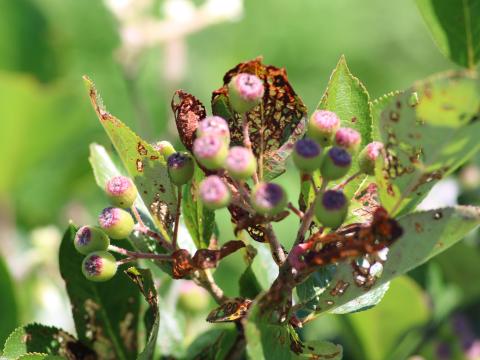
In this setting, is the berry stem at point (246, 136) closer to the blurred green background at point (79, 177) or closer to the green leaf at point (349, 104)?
the green leaf at point (349, 104)

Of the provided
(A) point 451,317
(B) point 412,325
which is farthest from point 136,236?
(A) point 451,317

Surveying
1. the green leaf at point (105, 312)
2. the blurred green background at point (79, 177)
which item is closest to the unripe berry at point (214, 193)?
the green leaf at point (105, 312)

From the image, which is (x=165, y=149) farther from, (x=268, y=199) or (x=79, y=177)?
(x=79, y=177)

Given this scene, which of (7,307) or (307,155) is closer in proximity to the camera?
(307,155)

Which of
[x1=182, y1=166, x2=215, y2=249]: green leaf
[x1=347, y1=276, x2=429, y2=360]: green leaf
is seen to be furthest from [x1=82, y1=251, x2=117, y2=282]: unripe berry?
[x1=347, y1=276, x2=429, y2=360]: green leaf

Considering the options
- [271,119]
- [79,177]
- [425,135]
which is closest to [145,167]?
[271,119]

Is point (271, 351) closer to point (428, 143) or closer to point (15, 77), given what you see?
point (428, 143)

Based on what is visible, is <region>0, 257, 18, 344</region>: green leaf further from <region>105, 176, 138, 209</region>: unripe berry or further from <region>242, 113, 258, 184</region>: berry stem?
<region>242, 113, 258, 184</region>: berry stem
